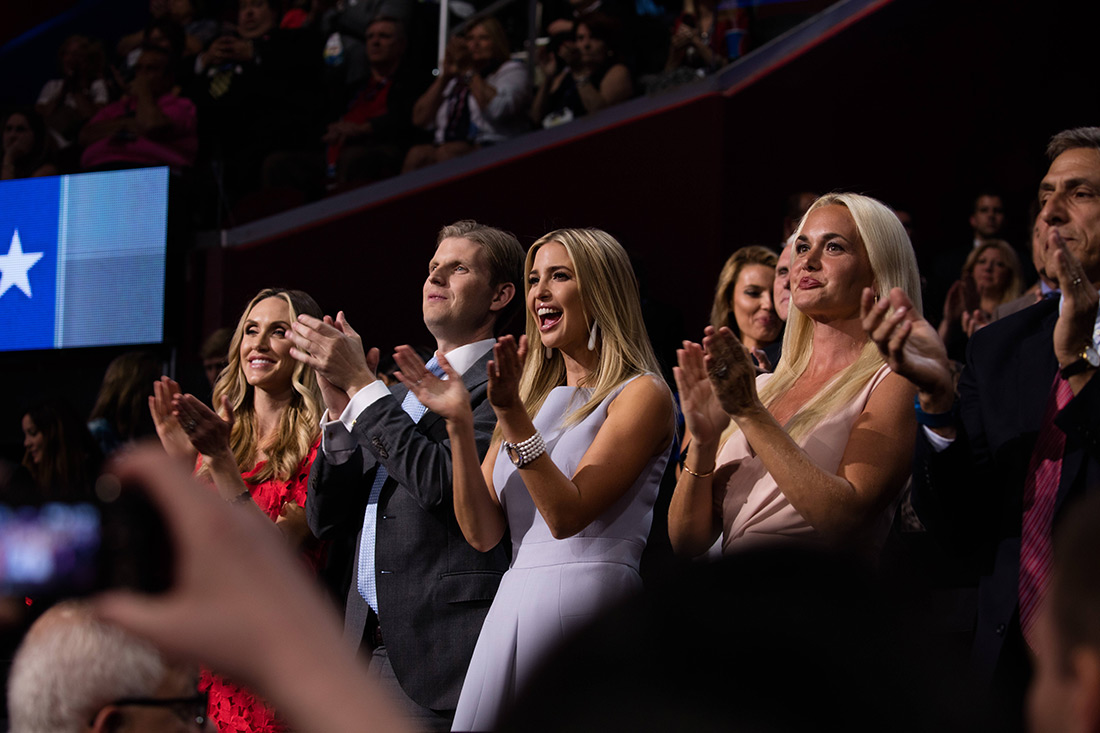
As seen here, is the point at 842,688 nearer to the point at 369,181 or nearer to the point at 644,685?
the point at 644,685

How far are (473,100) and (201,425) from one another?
3724 mm

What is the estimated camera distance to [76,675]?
1.29 m

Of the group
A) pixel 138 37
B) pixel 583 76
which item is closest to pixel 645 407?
pixel 583 76

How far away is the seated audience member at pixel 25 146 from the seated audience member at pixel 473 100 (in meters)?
2.36

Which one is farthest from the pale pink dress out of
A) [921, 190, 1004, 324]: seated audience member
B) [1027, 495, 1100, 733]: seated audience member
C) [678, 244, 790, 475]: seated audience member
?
[921, 190, 1004, 324]: seated audience member

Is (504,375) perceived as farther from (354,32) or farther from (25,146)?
(25,146)

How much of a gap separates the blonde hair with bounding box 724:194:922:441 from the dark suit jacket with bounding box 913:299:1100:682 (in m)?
0.24

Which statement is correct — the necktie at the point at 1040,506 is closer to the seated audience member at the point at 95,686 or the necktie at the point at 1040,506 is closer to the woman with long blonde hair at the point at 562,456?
the woman with long blonde hair at the point at 562,456

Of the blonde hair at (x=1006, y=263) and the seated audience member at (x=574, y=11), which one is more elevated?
the seated audience member at (x=574, y=11)

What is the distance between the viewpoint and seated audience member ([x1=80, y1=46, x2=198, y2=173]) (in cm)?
676

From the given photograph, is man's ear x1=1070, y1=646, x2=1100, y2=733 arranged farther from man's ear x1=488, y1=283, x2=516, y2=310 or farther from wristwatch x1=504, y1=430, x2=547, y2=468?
man's ear x1=488, y1=283, x2=516, y2=310

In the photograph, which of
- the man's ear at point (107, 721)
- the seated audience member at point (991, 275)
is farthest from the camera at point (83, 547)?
the seated audience member at point (991, 275)

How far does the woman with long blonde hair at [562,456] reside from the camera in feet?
8.25

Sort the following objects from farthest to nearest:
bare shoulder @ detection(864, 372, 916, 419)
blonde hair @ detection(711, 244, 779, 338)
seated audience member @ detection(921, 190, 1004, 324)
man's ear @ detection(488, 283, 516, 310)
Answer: seated audience member @ detection(921, 190, 1004, 324) → blonde hair @ detection(711, 244, 779, 338) → man's ear @ detection(488, 283, 516, 310) → bare shoulder @ detection(864, 372, 916, 419)
